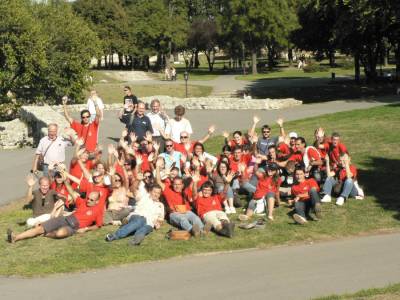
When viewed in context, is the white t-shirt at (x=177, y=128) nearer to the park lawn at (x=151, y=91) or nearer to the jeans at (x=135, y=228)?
the jeans at (x=135, y=228)

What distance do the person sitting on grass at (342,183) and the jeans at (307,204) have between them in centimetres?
90

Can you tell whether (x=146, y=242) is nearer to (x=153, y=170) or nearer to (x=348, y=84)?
(x=153, y=170)

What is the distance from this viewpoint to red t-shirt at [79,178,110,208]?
1102cm

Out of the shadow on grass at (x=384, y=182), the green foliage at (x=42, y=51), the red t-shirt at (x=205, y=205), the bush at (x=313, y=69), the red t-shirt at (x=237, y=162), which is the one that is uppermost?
the green foliage at (x=42, y=51)

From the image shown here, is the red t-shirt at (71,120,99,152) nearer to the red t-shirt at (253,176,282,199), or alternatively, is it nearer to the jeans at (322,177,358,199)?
the red t-shirt at (253,176,282,199)

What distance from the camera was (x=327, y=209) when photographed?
11984 millimetres

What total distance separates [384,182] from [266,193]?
150 inches

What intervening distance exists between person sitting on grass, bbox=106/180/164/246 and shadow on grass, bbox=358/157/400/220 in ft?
14.4

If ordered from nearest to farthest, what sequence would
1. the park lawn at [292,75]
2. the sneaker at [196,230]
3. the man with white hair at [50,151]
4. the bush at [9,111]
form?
the sneaker at [196,230] < the man with white hair at [50,151] < the bush at [9,111] < the park lawn at [292,75]

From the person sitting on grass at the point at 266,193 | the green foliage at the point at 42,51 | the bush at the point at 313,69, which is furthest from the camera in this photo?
the bush at the point at 313,69

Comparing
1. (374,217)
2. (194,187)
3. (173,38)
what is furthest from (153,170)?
(173,38)

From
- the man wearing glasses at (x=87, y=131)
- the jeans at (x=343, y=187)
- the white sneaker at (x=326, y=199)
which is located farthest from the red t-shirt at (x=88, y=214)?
the jeans at (x=343, y=187)

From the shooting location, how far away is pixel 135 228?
10523 millimetres

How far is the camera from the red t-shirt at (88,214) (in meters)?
10.9
